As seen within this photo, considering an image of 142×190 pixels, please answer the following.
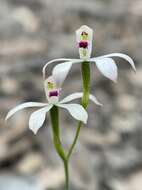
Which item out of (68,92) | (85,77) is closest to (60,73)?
(85,77)

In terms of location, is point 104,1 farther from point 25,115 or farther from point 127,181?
point 127,181

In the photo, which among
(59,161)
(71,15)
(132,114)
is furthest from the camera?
(71,15)

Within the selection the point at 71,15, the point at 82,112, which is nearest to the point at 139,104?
the point at 71,15

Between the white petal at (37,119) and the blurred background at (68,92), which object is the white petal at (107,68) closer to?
the white petal at (37,119)

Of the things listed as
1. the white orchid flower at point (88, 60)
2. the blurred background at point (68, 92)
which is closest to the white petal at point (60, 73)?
the white orchid flower at point (88, 60)

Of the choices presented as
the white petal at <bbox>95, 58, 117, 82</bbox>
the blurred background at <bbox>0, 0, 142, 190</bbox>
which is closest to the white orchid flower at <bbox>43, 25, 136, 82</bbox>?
the white petal at <bbox>95, 58, 117, 82</bbox>

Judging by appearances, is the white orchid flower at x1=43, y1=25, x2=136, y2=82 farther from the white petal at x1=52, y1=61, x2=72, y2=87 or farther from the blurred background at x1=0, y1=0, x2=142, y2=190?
the blurred background at x1=0, y1=0, x2=142, y2=190
